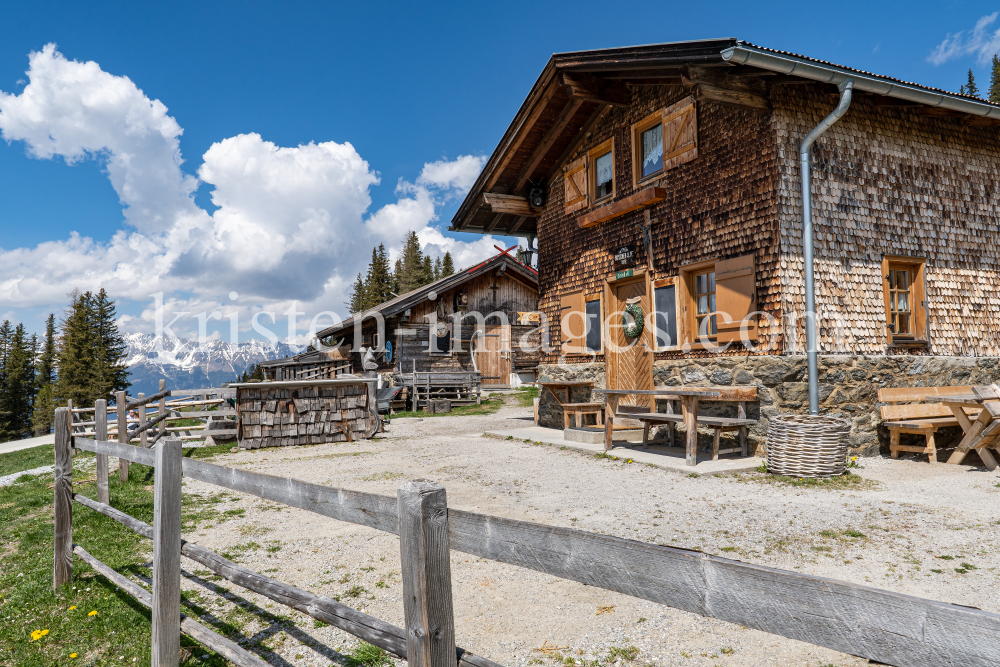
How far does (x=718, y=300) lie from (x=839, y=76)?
10.8ft

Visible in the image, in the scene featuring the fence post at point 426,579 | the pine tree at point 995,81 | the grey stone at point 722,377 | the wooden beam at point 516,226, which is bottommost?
the fence post at point 426,579

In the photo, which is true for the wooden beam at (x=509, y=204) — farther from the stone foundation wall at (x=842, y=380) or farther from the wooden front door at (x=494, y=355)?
the wooden front door at (x=494, y=355)

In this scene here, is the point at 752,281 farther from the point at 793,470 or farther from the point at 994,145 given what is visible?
the point at 994,145

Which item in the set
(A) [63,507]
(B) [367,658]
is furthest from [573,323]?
(B) [367,658]

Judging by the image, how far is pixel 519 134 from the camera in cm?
1248

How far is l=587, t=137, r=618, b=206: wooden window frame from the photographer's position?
11.4 m

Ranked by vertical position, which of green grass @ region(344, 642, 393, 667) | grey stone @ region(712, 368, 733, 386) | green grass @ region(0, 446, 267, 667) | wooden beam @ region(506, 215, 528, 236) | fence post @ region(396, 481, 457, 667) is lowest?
green grass @ region(0, 446, 267, 667)

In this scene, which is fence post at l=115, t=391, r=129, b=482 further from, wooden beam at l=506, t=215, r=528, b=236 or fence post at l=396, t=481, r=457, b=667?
wooden beam at l=506, t=215, r=528, b=236

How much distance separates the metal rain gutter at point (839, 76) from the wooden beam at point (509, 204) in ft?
22.5

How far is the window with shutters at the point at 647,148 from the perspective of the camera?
Result: 10305 millimetres

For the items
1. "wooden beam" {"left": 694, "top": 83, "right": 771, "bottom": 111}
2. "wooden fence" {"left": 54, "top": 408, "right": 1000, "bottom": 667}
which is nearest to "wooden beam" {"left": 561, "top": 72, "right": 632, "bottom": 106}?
"wooden beam" {"left": 694, "top": 83, "right": 771, "bottom": 111}

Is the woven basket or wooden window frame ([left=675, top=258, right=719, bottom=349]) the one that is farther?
wooden window frame ([left=675, top=258, right=719, bottom=349])

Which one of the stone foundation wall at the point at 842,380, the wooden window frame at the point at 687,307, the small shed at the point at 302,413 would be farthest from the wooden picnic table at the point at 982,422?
the small shed at the point at 302,413

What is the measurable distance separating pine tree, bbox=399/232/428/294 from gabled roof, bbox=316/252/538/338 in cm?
3232
